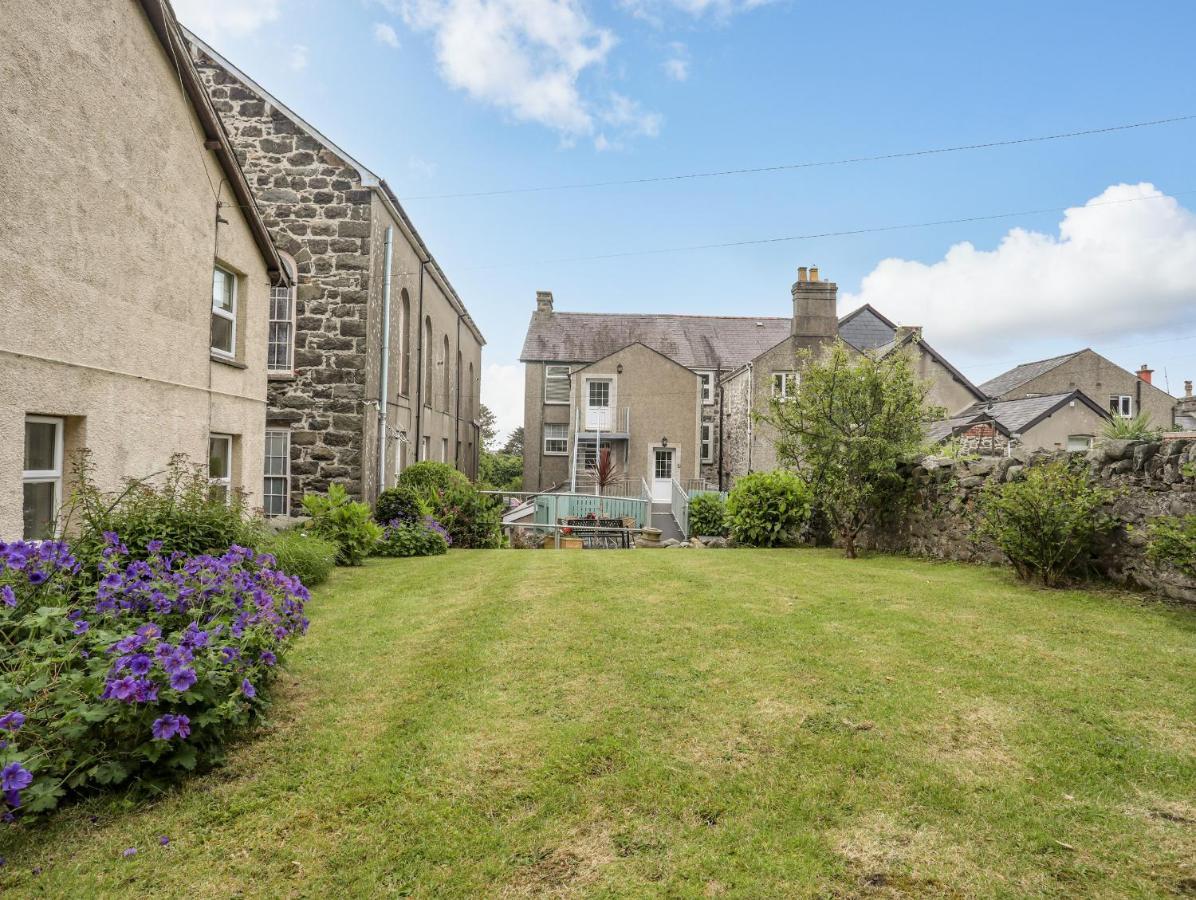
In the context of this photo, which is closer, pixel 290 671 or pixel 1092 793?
pixel 1092 793

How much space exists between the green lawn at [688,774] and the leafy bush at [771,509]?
8.74 metres

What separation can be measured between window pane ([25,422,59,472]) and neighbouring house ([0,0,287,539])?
0.04 ft

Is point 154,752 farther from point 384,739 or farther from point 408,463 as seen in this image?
point 408,463

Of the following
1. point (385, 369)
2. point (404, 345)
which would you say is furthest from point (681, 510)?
point (385, 369)

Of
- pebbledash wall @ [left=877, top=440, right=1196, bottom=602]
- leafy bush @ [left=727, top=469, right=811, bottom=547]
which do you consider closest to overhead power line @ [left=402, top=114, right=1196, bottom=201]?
pebbledash wall @ [left=877, top=440, right=1196, bottom=602]

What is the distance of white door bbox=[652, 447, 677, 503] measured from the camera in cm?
2869

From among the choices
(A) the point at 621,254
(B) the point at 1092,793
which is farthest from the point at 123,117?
(A) the point at 621,254

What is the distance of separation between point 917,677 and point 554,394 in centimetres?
2973

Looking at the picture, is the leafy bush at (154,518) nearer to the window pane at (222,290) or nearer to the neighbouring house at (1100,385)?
the window pane at (222,290)

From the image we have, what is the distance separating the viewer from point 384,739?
3.90 metres

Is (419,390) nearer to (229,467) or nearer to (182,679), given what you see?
(229,467)

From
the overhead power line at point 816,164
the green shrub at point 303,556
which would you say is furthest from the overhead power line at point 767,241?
the green shrub at point 303,556

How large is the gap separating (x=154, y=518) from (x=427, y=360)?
13400 mm

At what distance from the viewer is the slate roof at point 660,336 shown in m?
34.7
